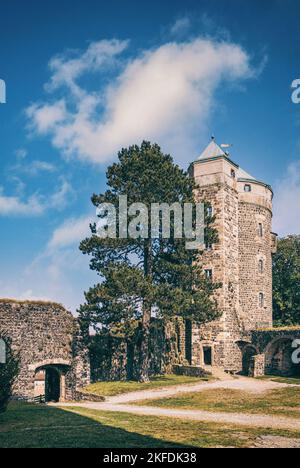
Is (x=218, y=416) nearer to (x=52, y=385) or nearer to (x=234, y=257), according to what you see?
(x=52, y=385)

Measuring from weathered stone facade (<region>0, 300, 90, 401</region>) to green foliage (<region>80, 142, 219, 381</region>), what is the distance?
4.77ft

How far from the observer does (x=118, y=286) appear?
2648cm

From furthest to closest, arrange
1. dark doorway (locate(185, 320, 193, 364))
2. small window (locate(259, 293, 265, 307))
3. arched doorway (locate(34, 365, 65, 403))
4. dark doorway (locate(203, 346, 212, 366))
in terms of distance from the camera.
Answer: small window (locate(259, 293, 265, 307)) < dark doorway (locate(185, 320, 193, 364)) < dark doorway (locate(203, 346, 212, 366)) < arched doorway (locate(34, 365, 65, 403))

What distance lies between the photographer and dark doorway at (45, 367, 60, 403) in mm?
28830

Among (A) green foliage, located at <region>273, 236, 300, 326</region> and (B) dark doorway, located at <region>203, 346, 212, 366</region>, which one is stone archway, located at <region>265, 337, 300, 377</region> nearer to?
(B) dark doorway, located at <region>203, 346, 212, 366</region>

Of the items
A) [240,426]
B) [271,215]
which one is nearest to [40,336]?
[240,426]

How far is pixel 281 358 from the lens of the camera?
35594 mm

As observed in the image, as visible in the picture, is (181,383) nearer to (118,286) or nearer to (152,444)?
(118,286)

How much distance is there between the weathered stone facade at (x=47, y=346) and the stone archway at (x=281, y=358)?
13844 mm

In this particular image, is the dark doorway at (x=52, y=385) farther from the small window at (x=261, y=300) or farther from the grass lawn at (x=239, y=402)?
the small window at (x=261, y=300)

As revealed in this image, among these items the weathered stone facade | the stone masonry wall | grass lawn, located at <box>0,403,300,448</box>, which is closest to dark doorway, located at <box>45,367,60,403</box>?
the weathered stone facade

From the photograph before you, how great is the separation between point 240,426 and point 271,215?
28878 millimetres

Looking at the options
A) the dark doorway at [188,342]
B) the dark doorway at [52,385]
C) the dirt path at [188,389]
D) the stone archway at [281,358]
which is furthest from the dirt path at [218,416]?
the stone archway at [281,358]

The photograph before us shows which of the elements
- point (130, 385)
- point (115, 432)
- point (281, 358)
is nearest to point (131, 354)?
point (130, 385)
